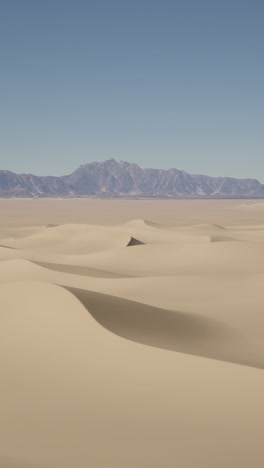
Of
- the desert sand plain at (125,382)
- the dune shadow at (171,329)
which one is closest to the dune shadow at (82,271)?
the desert sand plain at (125,382)

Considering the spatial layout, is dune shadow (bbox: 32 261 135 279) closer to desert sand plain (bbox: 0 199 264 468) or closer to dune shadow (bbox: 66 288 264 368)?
desert sand plain (bbox: 0 199 264 468)

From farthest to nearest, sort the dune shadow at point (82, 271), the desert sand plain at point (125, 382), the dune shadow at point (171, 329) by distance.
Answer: the dune shadow at point (82, 271)
the dune shadow at point (171, 329)
the desert sand plain at point (125, 382)

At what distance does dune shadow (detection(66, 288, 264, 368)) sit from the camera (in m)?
7.14

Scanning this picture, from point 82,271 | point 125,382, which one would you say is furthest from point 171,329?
point 82,271

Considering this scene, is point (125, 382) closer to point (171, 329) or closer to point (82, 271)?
point (171, 329)

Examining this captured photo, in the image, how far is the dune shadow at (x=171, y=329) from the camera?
7.14 m

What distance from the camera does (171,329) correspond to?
8.45m

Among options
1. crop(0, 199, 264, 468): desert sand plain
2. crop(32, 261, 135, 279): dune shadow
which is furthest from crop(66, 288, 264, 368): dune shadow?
crop(32, 261, 135, 279): dune shadow

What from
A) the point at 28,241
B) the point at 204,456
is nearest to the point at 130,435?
the point at 204,456

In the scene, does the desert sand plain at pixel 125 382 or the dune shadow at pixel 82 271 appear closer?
the desert sand plain at pixel 125 382

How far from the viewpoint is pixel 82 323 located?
7430 millimetres

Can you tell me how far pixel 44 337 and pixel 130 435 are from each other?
2562 millimetres

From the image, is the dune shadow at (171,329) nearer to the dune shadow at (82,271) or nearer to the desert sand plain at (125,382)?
the desert sand plain at (125,382)

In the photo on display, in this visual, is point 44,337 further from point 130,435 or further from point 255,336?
point 255,336
